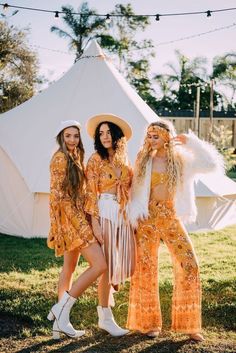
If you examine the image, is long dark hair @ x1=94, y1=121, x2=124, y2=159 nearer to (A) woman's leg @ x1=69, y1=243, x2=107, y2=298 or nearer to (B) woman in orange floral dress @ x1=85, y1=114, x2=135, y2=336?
(B) woman in orange floral dress @ x1=85, y1=114, x2=135, y2=336

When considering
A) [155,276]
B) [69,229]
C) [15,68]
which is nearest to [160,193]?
[155,276]

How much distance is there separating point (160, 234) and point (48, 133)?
453cm

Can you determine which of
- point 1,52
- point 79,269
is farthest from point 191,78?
point 79,269

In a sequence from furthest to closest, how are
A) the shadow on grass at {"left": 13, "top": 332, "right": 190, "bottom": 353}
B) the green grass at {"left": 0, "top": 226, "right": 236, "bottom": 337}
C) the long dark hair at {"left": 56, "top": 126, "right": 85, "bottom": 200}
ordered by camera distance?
the green grass at {"left": 0, "top": 226, "right": 236, "bottom": 337}
the long dark hair at {"left": 56, "top": 126, "right": 85, "bottom": 200}
the shadow on grass at {"left": 13, "top": 332, "right": 190, "bottom": 353}

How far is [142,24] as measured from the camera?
31.1 m

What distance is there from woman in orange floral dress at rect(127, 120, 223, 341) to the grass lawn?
18 cm

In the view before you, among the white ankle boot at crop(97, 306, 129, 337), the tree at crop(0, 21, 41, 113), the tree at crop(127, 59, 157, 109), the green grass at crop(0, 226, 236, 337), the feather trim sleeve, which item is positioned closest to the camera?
the white ankle boot at crop(97, 306, 129, 337)

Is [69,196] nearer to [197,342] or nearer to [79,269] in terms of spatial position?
[197,342]

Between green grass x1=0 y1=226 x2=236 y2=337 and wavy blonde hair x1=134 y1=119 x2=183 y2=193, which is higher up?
wavy blonde hair x1=134 y1=119 x2=183 y2=193

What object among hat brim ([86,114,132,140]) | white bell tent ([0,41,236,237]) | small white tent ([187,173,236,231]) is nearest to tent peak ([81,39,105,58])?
white bell tent ([0,41,236,237])

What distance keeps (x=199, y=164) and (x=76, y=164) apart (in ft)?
3.23

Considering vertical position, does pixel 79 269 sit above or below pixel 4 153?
below

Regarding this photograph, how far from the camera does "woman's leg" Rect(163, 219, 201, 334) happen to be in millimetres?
3656

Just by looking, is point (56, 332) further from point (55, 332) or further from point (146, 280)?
point (146, 280)
